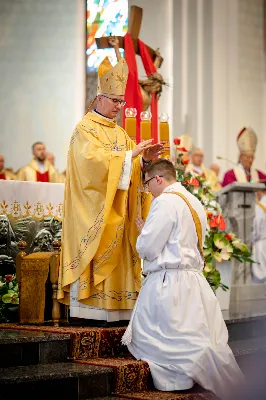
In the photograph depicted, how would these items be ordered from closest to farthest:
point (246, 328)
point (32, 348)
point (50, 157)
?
1. point (32, 348)
2. point (246, 328)
3. point (50, 157)

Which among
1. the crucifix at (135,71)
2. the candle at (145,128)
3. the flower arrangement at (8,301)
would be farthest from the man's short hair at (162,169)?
the crucifix at (135,71)

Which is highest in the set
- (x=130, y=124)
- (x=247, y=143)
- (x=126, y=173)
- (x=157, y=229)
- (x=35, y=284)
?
(x=247, y=143)

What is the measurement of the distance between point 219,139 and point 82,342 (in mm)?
8536

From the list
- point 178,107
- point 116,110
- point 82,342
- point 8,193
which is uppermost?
point 178,107

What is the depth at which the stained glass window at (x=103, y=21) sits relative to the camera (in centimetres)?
1280

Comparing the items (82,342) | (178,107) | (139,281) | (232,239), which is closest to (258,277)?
(232,239)

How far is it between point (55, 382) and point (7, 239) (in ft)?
6.54

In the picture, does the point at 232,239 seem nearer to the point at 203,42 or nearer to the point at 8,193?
the point at 8,193

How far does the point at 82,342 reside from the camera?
5328 millimetres

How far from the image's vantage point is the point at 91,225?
5.68 meters

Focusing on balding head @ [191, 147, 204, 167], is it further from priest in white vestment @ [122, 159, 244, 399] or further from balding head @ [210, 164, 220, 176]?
priest in white vestment @ [122, 159, 244, 399]

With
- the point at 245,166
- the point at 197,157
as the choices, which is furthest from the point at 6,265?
the point at 197,157

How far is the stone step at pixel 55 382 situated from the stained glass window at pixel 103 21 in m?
8.32

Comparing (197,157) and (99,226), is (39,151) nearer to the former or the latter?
(197,157)
